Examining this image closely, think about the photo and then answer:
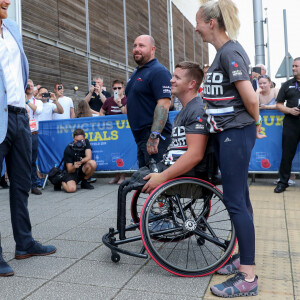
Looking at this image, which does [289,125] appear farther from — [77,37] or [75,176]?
[77,37]

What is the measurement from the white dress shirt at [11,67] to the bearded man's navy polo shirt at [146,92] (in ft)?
3.80

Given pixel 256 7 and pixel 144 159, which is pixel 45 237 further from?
pixel 256 7

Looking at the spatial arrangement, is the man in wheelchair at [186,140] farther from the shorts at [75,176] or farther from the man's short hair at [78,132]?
the man's short hair at [78,132]

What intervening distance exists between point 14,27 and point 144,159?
1.76m

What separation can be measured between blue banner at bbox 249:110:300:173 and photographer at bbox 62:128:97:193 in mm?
3112

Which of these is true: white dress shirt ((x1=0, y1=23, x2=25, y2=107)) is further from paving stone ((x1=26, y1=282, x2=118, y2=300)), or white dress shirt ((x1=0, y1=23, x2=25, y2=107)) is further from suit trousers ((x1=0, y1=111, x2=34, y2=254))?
paving stone ((x1=26, y1=282, x2=118, y2=300))

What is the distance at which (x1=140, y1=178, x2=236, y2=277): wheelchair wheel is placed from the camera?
2.79 metres

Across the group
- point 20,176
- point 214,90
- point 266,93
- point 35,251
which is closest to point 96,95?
point 266,93

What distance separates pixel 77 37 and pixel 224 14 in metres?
10.9

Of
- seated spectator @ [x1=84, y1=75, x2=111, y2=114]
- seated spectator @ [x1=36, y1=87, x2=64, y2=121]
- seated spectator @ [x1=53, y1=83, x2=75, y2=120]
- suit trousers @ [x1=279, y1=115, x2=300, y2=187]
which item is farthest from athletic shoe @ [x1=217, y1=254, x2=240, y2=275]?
seated spectator @ [x1=84, y1=75, x2=111, y2=114]

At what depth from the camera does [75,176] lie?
7.39 metres

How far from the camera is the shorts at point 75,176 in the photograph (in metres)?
7.29

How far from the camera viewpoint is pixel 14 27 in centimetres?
325

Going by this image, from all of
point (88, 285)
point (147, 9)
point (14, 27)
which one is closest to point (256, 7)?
point (14, 27)
